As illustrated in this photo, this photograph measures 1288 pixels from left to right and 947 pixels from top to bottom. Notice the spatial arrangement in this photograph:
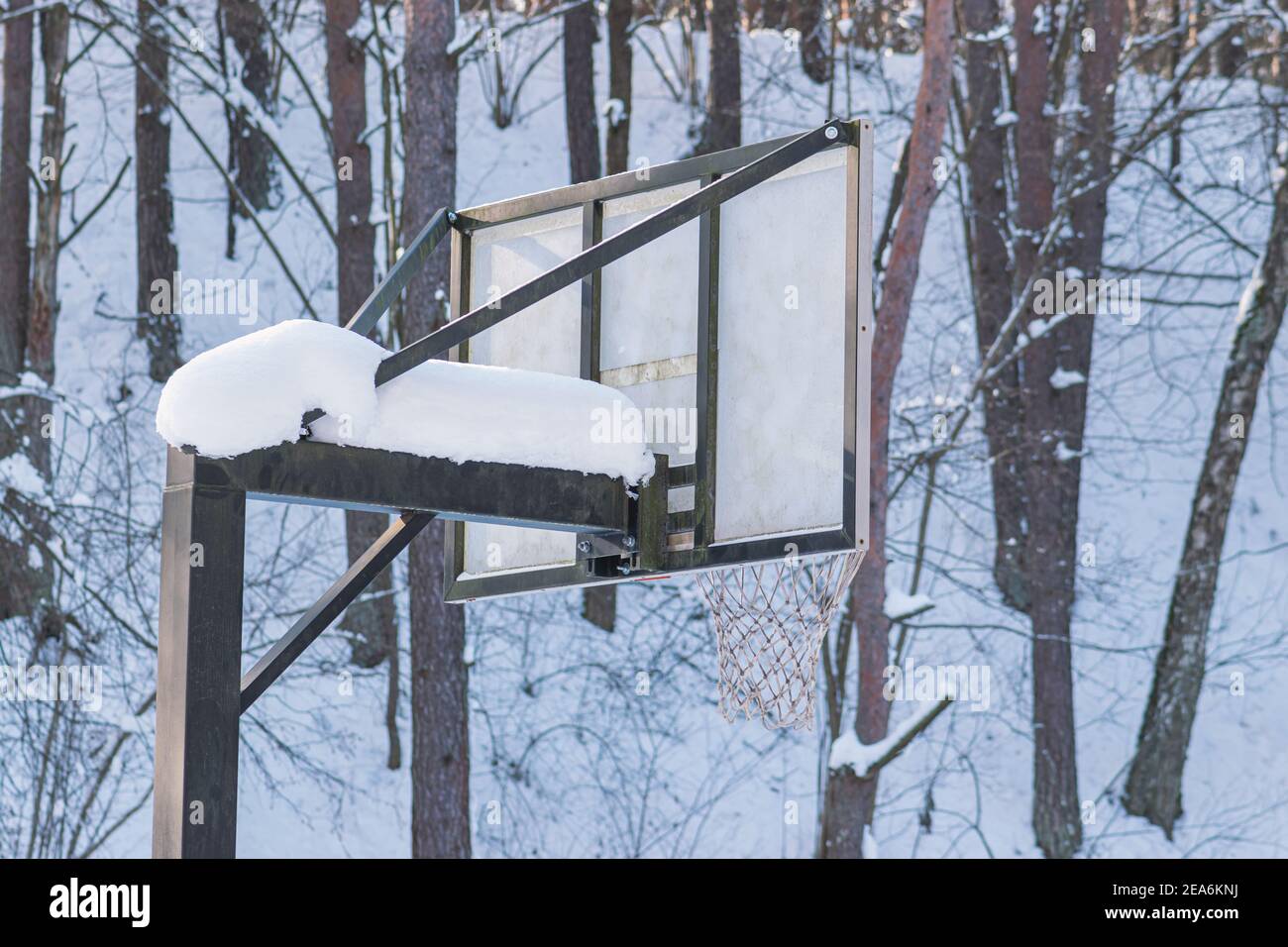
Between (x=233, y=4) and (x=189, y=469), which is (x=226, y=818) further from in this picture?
(x=233, y=4)

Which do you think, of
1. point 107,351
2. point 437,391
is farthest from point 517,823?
point 437,391

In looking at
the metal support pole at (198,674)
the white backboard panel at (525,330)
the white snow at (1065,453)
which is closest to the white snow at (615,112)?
the white snow at (1065,453)

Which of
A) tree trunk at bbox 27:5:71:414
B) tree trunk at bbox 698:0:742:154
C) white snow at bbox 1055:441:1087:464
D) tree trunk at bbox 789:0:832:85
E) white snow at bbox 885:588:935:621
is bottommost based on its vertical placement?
white snow at bbox 885:588:935:621

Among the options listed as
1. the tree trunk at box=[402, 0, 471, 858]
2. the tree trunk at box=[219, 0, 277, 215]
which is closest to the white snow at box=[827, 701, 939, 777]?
the tree trunk at box=[402, 0, 471, 858]

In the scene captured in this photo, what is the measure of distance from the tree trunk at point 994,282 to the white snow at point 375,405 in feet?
35.2

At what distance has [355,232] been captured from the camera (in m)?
15.8

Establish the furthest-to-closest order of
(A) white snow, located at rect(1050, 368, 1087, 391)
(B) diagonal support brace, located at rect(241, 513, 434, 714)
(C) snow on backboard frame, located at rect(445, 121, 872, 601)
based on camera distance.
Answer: (A) white snow, located at rect(1050, 368, 1087, 391), (C) snow on backboard frame, located at rect(445, 121, 872, 601), (B) diagonal support brace, located at rect(241, 513, 434, 714)

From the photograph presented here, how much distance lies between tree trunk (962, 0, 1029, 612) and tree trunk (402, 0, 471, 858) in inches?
252

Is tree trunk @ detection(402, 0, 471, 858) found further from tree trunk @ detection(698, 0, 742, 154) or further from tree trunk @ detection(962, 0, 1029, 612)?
tree trunk @ detection(962, 0, 1029, 612)

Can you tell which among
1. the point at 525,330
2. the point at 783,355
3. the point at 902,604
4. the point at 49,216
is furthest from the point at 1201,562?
the point at 49,216

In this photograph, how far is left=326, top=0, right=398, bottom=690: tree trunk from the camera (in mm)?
15602

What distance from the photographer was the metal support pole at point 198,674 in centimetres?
550

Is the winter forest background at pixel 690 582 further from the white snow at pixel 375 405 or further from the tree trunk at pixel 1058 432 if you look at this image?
the white snow at pixel 375 405

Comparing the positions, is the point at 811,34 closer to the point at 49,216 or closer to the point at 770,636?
the point at 49,216
